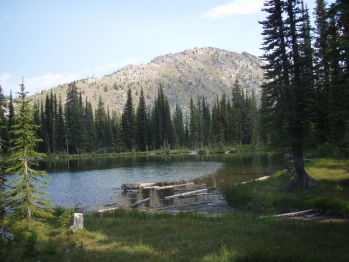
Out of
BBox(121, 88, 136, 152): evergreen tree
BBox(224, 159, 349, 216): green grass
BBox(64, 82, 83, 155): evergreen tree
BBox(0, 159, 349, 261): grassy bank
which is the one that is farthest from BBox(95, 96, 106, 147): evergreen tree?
BBox(0, 159, 349, 261): grassy bank

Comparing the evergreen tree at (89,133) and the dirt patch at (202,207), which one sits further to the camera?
the evergreen tree at (89,133)

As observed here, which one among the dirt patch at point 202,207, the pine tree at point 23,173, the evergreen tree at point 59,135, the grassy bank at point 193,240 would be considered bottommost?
the dirt patch at point 202,207

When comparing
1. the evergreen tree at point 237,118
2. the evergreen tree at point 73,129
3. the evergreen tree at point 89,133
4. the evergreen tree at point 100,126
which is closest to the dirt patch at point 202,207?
the evergreen tree at point 237,118

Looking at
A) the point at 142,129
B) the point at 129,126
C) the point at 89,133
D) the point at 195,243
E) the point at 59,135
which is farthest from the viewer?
the point at 142,129

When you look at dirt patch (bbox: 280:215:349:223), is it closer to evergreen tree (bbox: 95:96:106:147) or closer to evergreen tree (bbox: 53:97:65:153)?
evergreen tree (bbox: 53:97:65:153)

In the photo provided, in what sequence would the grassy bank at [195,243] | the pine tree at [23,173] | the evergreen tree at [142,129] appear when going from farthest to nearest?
the evergreen tree at [142,129], the pine tree at [23,173], the grassy bank at [195,243]

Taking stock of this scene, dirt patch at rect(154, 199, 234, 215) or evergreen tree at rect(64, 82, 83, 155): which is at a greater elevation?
evergreen tree at rect(64, 82, 83, 155)

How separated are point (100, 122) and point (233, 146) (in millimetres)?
50967

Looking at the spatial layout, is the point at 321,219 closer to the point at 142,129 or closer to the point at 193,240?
the point at 193,240

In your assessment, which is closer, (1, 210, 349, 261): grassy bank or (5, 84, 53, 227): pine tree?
(1, 210, 349, 261): grassy bank

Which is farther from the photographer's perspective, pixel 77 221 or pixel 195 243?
pixel 77 221

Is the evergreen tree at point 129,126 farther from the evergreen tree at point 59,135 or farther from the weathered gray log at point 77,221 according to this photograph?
the weathered gray log at point 77,221

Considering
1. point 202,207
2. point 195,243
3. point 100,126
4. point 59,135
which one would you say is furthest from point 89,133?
point 195,243

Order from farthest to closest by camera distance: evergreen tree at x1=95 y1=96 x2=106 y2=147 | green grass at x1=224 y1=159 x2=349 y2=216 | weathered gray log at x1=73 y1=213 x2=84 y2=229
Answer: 1. evergreen tree at x1=95 y1=96 x2=106 y2=147
2. green grass at x1=224 y1=159 x2=349 y2=216
3. weathered gray log at x1=73 y1=213 x2=84 y2=229
